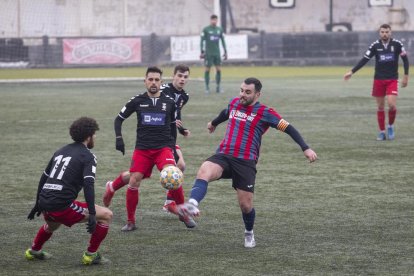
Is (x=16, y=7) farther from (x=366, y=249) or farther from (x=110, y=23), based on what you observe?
(x=366, y=249)

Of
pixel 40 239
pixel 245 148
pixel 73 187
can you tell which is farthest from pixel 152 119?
pixel 40 239

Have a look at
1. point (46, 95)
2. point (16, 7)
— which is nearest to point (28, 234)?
point (46, 95)

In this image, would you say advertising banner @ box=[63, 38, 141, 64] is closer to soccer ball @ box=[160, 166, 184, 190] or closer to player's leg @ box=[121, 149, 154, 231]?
player's leg @ box=[121, 149, 154, 231]

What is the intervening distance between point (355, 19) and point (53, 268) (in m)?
49.7

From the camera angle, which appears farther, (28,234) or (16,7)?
(16,7)

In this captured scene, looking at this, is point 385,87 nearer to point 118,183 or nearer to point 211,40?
point 118,183

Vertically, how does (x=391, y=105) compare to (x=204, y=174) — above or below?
above

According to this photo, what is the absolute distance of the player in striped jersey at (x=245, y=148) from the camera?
956 centimetres

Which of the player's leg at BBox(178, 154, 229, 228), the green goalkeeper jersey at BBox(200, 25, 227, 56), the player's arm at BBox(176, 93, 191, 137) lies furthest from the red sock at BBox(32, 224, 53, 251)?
the green goalkeeper jersey at BBox(200, 25, 227, 56)

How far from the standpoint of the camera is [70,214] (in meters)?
8.62

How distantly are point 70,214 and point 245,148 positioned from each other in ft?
6.94

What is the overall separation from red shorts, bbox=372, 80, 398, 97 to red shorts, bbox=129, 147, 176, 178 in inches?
361

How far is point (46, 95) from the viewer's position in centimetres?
3031

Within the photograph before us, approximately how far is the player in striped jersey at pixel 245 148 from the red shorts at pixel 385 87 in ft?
30.9
